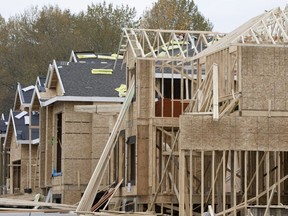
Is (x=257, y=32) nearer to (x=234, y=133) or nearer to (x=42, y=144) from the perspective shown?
(x=234, y=133)

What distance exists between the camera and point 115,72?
54719mm

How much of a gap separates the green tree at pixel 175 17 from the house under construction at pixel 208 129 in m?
43.0

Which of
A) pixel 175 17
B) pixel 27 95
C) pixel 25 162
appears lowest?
pixel 25 162

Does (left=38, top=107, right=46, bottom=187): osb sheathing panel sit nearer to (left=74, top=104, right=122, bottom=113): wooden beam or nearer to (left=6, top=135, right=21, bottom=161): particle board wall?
(left=6, top=135, right=21, bottom=161): particle board wall

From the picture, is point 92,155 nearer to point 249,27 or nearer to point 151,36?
point 249,27

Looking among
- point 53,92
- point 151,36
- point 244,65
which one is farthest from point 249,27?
point 151,36

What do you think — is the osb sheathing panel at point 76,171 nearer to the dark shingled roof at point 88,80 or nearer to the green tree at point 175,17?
the dark shingled roof at point 88,80

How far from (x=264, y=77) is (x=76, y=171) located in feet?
50.0

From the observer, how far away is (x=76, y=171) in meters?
51.3

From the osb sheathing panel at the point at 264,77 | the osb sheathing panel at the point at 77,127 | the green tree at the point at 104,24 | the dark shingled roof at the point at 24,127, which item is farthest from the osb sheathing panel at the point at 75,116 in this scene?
the green tree at the point at 104,24

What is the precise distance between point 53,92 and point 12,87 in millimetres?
43498

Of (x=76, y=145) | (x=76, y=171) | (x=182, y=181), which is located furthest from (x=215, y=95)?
(x=76, y=171)

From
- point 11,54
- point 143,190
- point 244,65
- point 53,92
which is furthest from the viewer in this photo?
point 11,54

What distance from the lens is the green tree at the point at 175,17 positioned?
A: 9119 centimetres
